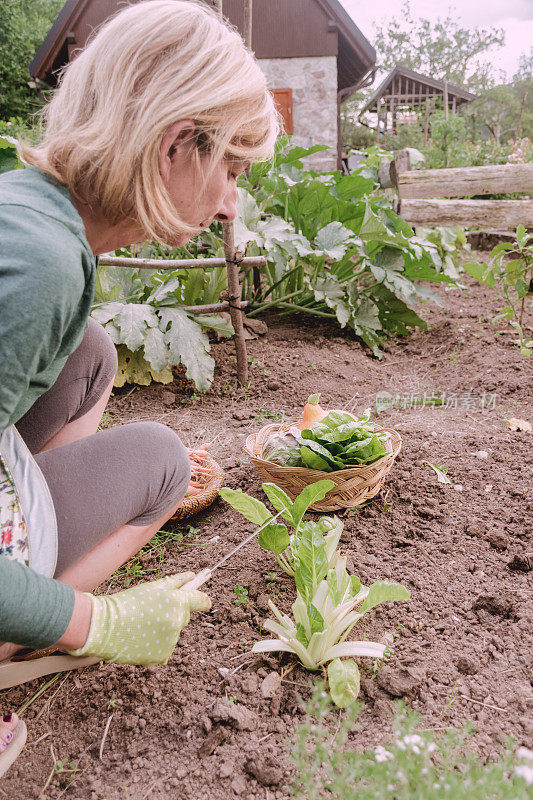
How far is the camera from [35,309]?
0.90 m

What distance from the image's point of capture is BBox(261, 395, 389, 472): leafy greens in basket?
184 cm

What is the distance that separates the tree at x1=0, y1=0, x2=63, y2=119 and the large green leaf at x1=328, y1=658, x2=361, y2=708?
14696 mm

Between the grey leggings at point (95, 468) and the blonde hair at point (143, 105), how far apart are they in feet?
1.72

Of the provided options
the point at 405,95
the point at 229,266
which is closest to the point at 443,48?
the point at 405,95

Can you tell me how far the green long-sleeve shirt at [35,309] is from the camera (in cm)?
89

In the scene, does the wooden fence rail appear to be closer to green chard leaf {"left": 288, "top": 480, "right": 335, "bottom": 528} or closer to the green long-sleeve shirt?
green chard leaf {"left": 288, "top": 480, "right": 335, "bottom": 528}

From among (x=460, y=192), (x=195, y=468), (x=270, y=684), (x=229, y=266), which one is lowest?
(x=270, y=684)

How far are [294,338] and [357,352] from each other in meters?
0.41

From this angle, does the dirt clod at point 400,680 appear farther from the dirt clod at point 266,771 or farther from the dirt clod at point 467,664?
the dirt clod at point 266,771

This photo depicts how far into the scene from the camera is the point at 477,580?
161cm

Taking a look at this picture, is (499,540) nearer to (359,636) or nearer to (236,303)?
(359,636)

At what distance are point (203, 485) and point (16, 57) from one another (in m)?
16.0

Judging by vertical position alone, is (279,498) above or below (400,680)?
above

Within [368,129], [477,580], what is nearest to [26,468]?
[477,580]
